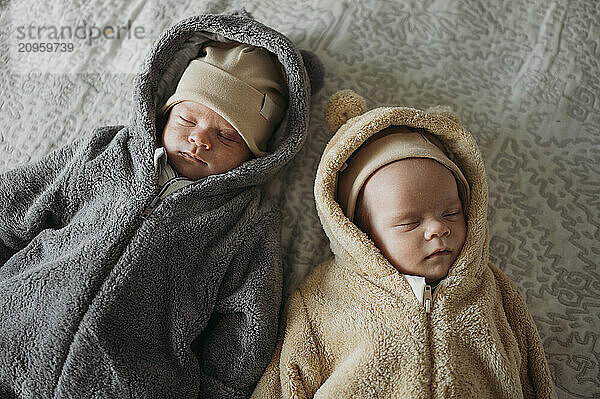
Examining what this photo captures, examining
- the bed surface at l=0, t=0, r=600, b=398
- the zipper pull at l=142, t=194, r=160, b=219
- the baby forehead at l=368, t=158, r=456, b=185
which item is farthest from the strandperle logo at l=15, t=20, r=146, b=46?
the baby forehead at l=368, t=158, r=456, b=185

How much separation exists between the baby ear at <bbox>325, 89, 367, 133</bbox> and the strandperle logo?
643 mm

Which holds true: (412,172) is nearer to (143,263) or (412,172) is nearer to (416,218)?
(416,218)

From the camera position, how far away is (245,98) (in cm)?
142

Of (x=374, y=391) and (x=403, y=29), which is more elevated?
(x=403, y=29)

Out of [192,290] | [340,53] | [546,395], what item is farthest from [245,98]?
[546,395]

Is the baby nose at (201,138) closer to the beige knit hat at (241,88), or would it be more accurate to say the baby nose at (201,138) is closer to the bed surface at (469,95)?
the beige knit hat at (241,88)

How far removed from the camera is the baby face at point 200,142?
1.37m

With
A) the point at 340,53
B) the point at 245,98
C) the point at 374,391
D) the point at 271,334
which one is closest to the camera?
the point at 374,391

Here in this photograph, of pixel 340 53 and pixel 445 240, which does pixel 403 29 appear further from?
pixel 445 240

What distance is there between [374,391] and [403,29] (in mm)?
973

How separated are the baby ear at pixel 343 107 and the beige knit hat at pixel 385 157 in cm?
11

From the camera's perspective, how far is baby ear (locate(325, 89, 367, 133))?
1.43 metres

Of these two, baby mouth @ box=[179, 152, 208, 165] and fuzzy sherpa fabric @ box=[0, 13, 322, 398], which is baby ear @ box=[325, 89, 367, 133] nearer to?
fuzzy sherpa fabric @ box=[0, 13, 322, 398]

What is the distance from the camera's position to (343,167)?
1.35 m
